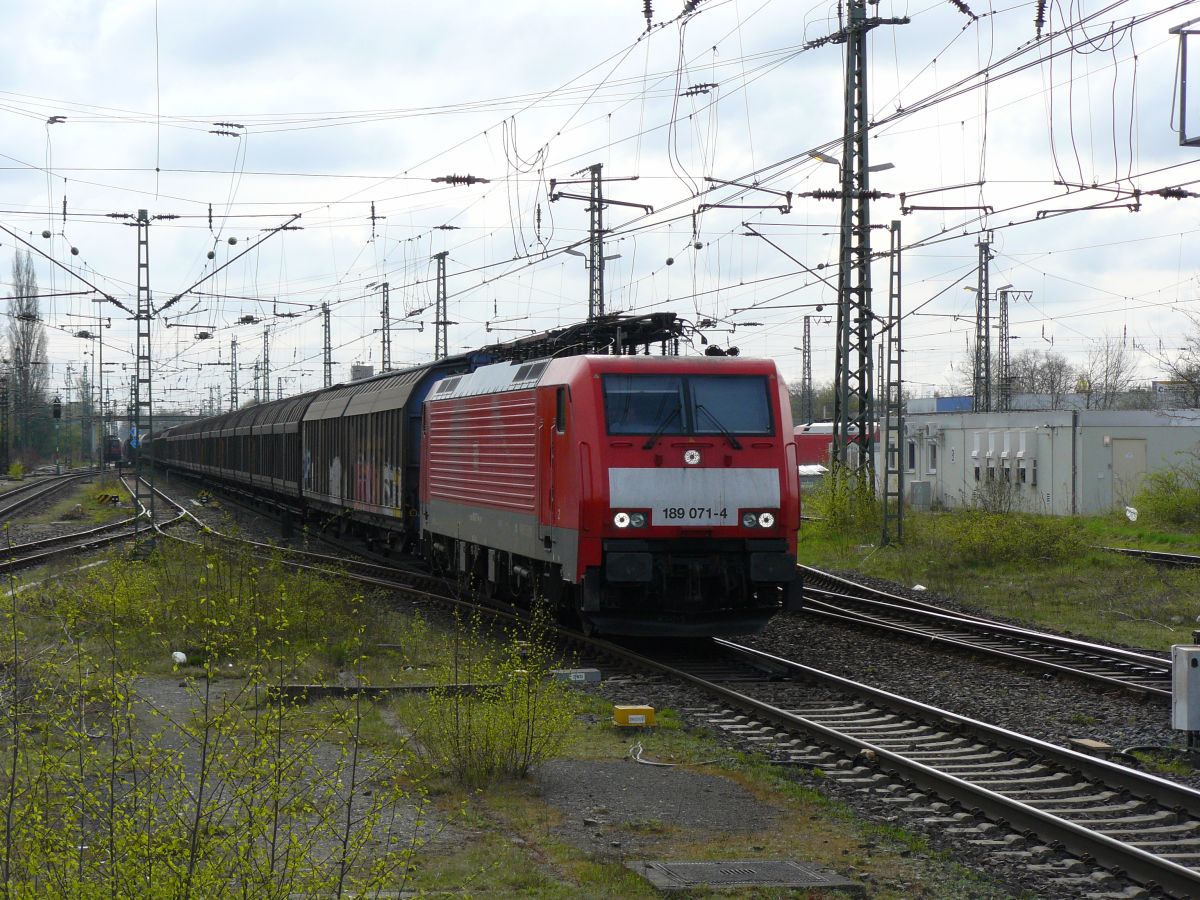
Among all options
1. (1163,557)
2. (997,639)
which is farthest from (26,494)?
(997,639)

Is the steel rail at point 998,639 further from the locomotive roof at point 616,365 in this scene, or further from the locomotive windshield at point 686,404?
the locomotive roof at point 616,365

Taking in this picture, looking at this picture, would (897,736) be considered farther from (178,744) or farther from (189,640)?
(189,640)

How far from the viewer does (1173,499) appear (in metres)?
31.6

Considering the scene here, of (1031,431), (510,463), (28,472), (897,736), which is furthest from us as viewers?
(28,472)

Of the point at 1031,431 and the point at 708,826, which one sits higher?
the point at 1031,431

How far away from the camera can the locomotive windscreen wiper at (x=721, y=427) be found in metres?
13.7

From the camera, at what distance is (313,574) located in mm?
16281

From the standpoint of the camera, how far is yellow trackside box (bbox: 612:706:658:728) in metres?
10.3

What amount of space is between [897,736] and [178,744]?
5.02 m

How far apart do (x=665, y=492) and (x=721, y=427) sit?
950mm

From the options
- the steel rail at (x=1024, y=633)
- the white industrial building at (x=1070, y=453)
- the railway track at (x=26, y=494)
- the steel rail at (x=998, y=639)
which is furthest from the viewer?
the railway track at (x=26, y=494)

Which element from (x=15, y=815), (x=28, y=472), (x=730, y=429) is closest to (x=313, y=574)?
(x=730, y=429)

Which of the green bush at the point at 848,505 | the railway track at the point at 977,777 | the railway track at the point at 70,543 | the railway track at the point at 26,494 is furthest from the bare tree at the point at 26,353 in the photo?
the railway track at the point at 977,777

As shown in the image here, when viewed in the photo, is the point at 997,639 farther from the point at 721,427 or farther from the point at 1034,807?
the point at 1034,807
